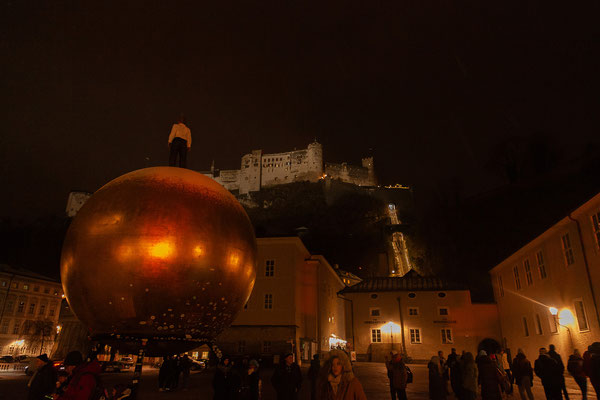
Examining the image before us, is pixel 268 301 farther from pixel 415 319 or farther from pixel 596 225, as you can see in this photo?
pixel 596 225

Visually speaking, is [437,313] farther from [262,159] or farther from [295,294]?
[262,159]

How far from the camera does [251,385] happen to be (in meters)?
7.41

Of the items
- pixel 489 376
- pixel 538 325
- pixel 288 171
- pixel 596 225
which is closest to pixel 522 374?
pixel 489 376

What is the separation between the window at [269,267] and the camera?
1029 inches

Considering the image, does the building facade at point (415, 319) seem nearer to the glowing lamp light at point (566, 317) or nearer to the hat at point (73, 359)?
the glowing lamp light at point (566, 317)

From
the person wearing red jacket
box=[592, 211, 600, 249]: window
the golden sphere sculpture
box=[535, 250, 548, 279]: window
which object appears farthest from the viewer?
box=[535, 250, 548, 279]: window

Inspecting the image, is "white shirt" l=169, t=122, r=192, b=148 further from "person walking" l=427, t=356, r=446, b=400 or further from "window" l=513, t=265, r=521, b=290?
"window" l=513, t=265, r=521, b=290

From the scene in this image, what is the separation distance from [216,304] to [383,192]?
3984 inches

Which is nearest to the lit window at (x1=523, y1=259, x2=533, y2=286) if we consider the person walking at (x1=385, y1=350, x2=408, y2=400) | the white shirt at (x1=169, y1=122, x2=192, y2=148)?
the person walking at (x1=385, y1=350, x2=408, y2=400)

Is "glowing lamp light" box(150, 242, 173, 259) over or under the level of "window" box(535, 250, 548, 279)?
under

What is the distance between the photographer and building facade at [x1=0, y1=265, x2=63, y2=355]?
147ft

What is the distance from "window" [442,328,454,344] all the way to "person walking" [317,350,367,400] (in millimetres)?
31773

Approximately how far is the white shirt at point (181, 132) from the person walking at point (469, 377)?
6.99 meters

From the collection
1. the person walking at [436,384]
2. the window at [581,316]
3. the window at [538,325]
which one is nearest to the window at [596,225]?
the window at [581,316]
